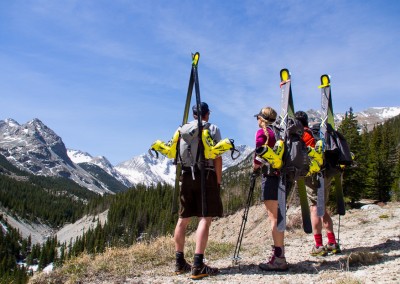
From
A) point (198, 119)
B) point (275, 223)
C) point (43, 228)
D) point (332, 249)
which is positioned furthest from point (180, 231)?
point (43, 228)

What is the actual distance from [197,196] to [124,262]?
7.51 ft

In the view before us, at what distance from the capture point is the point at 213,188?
20.4ft

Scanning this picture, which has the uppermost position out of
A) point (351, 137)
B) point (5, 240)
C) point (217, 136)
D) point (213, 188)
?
point (351, 137)

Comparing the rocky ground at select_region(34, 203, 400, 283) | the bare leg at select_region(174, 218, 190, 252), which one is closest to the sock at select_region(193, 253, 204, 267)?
the rocky ground at select_region(34, 203, 400, 283)

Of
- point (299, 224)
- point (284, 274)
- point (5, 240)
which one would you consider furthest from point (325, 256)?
point (5, 240)

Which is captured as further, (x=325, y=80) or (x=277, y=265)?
(x=325, y=80)

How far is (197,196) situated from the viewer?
6340mm

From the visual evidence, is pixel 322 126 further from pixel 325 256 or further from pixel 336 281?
pixel 336 281

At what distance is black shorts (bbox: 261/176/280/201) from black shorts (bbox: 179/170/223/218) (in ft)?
2.66

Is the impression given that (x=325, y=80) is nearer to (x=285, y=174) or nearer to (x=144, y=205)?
(x=285, y=174)

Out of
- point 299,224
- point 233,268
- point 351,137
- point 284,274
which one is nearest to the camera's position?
point 284,274

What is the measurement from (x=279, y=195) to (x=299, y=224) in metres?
7.32

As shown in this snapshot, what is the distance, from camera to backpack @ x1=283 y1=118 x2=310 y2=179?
20.2ft

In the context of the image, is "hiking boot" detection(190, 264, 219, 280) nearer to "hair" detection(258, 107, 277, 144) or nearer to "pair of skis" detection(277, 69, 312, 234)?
"pair of skis" detection(277, 69, 312, 234)
